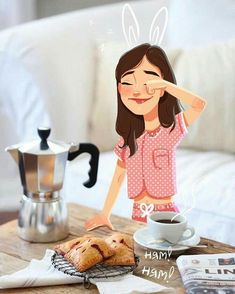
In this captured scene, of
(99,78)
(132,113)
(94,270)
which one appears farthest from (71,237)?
(99,78)

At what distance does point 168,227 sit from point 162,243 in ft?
0.15

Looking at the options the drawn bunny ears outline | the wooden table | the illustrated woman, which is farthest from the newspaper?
the drawn bunny ears outline

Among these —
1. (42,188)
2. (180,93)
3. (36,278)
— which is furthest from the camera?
(42,188)

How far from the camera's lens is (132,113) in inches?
55.6

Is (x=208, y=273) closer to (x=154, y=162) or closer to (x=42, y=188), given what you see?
(x=154, y=162)

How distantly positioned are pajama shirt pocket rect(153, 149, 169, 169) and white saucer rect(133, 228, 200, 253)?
6.1 inches

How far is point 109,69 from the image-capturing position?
1.98 metres

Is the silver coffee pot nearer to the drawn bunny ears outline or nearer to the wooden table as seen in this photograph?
the wooden table

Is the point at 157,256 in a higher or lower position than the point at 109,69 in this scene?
lower

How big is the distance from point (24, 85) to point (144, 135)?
75 cm

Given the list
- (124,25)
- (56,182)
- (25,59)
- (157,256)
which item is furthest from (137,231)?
(25,59)

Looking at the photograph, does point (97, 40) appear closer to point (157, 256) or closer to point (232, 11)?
point (232, 11)

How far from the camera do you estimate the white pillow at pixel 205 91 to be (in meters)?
2.01

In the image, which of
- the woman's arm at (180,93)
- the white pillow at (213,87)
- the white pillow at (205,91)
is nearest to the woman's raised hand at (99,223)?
the woman's arm at (180,93)
